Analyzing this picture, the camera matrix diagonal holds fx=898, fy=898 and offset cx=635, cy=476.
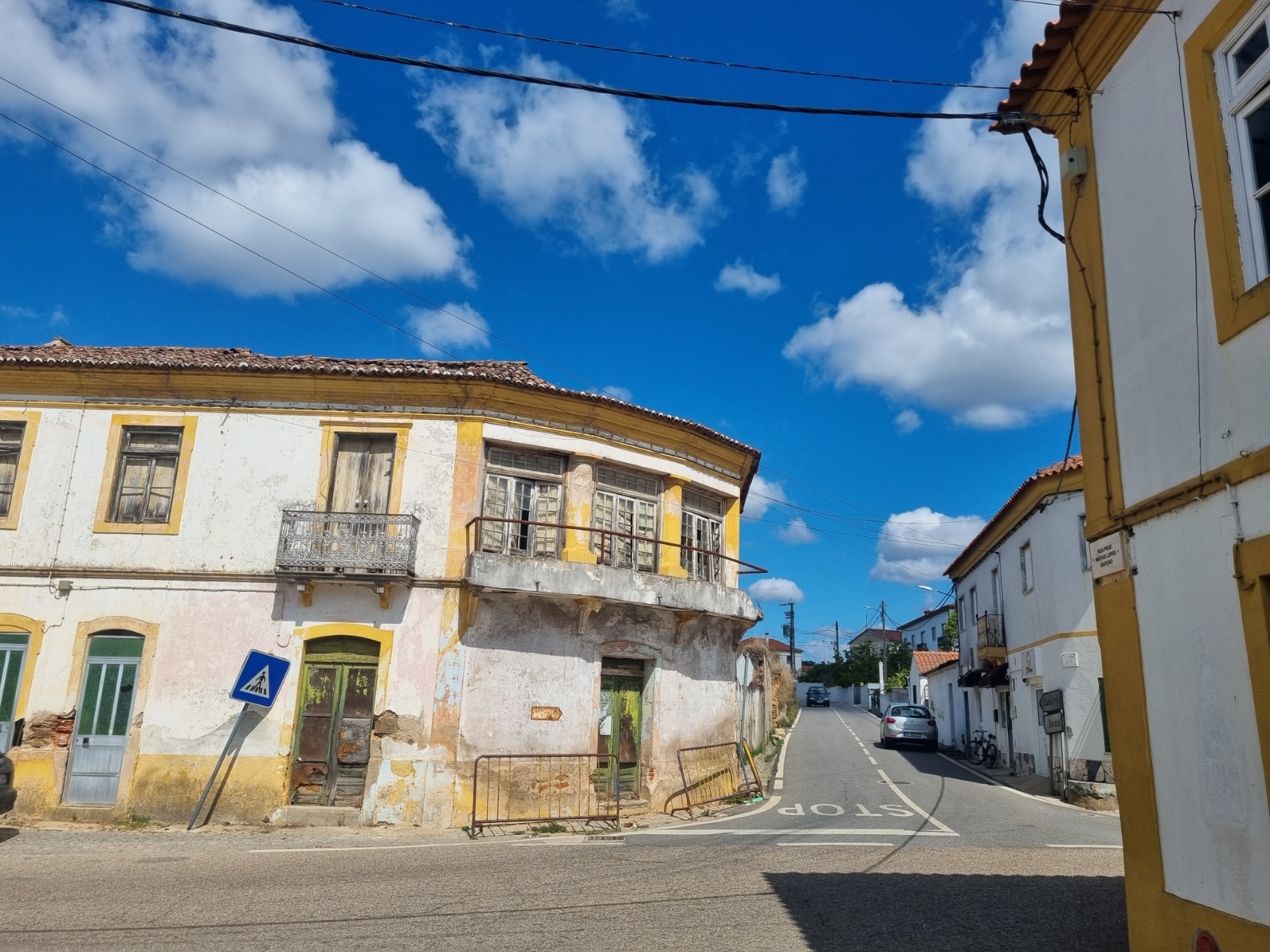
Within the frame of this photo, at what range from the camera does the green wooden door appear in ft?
49.6

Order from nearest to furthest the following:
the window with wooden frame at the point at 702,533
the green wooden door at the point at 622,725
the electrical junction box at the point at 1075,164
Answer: the electrical junction box at the point at 1075,164 → the green wooden door at the point at 622,725 → the window with wooden frame at the point at 702,533

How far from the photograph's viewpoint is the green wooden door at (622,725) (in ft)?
49.6

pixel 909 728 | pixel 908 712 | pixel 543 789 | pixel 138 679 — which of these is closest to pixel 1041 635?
pixel 909 728

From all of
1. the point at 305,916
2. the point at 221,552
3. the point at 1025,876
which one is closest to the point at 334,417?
the point at 221,552

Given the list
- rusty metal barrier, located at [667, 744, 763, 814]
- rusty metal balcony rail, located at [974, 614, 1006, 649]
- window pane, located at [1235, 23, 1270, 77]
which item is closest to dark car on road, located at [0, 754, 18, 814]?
rusty metal barrier, located at [667, 744, 763, 814]

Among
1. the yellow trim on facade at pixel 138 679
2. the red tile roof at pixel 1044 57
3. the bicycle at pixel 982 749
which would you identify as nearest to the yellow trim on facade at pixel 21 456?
the yellow trim on facade at pixel 138 679

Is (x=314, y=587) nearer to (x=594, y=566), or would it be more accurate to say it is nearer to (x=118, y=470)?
(x=118, y=470)

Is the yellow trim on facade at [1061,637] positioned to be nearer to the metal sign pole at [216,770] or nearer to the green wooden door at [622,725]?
the green wooden door at [622,725]

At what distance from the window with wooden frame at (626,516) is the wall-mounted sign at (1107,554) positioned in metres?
9.41

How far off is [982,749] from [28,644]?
900 inches

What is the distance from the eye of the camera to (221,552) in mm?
14188

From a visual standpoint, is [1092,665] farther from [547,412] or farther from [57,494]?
[57,494]

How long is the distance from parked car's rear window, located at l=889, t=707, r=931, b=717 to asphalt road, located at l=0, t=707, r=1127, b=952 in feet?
52.6

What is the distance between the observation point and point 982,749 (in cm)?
2528
